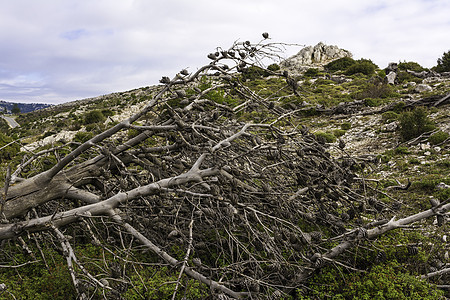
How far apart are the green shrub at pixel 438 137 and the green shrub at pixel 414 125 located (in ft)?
2.51

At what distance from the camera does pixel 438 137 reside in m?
9.18

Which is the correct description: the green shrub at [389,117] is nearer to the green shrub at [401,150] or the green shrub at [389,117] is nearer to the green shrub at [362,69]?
the green shrub at [401,150]

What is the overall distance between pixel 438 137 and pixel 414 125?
4.00 feet

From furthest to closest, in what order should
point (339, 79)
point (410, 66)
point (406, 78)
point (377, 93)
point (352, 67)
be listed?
point (352, 67), point (410, 66), point (339, 79), point (406, 78), point (377, 93)

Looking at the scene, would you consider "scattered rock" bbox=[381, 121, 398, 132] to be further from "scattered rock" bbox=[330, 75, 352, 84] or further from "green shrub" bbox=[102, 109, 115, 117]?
"green shrub" bbox=[102, 109, 115, 117]

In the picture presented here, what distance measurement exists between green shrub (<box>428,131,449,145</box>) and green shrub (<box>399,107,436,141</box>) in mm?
764

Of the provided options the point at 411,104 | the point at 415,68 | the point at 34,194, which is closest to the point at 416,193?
the point at 34,194

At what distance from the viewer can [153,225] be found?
12.7ft

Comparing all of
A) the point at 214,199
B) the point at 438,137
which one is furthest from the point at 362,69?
the point at 214,199

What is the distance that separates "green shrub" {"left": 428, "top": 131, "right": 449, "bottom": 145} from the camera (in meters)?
9.13

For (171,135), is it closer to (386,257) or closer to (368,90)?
(386,257)

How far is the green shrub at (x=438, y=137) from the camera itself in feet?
30.0

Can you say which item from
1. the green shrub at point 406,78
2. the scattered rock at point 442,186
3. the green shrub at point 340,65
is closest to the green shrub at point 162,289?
the scattered rock at point 442,186

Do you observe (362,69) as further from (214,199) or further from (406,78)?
(214,199)
